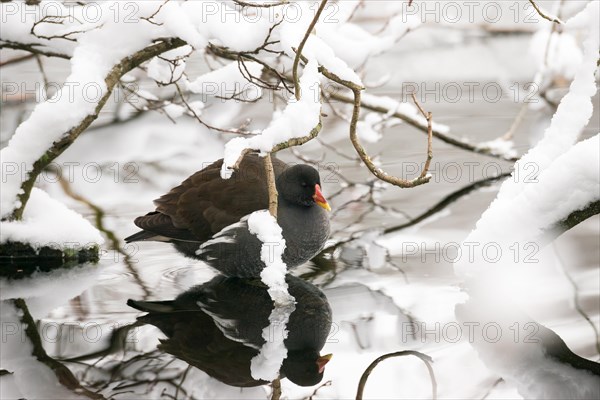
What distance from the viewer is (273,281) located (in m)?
4.18

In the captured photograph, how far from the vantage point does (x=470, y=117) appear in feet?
25.7

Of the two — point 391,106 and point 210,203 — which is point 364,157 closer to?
point 210,203

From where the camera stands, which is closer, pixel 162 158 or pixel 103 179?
pixel 103 179

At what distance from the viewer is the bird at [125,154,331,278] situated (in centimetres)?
463

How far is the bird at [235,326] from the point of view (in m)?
3.77

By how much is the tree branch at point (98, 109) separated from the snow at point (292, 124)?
0.99 meters

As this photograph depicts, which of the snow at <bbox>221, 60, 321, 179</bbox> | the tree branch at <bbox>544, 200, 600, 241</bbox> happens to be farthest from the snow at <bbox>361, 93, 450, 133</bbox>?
the snow at <bbox>221, 60, 321, 179</bbox>

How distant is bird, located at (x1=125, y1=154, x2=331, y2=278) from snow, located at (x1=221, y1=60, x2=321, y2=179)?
658 millimetres

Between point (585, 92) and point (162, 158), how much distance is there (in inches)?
146

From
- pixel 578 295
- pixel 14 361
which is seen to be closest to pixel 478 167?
pixel 578 295

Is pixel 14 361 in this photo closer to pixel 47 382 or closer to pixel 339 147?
pixel 47 382

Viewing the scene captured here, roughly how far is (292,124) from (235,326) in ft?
3.03

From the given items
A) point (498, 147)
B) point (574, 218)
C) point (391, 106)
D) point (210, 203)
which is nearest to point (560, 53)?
point (498, 147)


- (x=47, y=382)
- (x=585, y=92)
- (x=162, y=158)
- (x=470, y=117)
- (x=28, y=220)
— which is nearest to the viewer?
(x=47, y=382)
